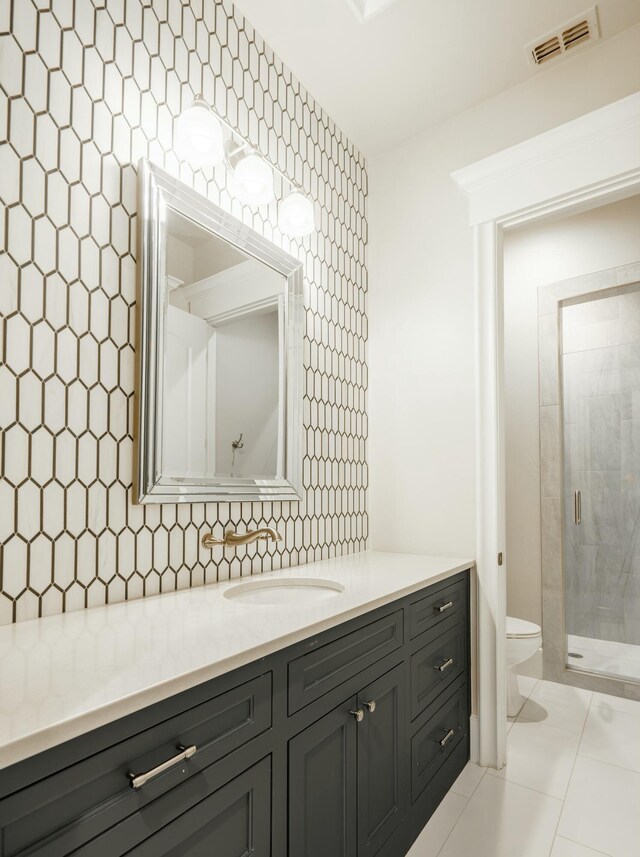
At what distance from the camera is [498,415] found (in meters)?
2.14

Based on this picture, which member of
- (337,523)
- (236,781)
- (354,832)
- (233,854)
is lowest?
(354,832)

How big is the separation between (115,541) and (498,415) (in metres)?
1.52

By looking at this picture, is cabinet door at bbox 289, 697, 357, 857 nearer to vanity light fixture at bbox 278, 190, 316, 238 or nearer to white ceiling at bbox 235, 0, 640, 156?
vanity light fixture at bbox 278, 190, 316, 238

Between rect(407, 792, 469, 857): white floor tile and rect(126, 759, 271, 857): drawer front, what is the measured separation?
82 cm

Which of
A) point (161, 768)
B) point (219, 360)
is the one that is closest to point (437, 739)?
point (161, 768)

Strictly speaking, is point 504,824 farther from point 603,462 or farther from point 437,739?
point 603,462

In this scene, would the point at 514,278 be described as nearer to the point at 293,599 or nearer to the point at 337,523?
the point at 337,523

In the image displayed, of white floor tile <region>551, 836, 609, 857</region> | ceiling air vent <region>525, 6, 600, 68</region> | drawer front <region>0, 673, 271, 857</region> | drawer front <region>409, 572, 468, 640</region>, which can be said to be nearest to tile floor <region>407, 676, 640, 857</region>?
white floor tile <region>551, 836, 609, 857</region>

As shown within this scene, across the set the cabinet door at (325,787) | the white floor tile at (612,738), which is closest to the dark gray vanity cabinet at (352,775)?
the cabinet door at (325,787)

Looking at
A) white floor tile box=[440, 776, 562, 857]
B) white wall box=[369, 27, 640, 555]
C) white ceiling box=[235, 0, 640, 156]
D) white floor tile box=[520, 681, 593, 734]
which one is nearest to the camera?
white floor tile box=[440, 776, 562, 857]

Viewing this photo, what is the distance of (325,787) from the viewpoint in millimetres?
1201

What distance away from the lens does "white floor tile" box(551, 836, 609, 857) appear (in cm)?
155

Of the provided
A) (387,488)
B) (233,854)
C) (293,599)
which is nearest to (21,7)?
(293,599)

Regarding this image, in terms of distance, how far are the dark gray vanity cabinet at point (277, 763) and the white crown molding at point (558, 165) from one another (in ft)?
5.04
